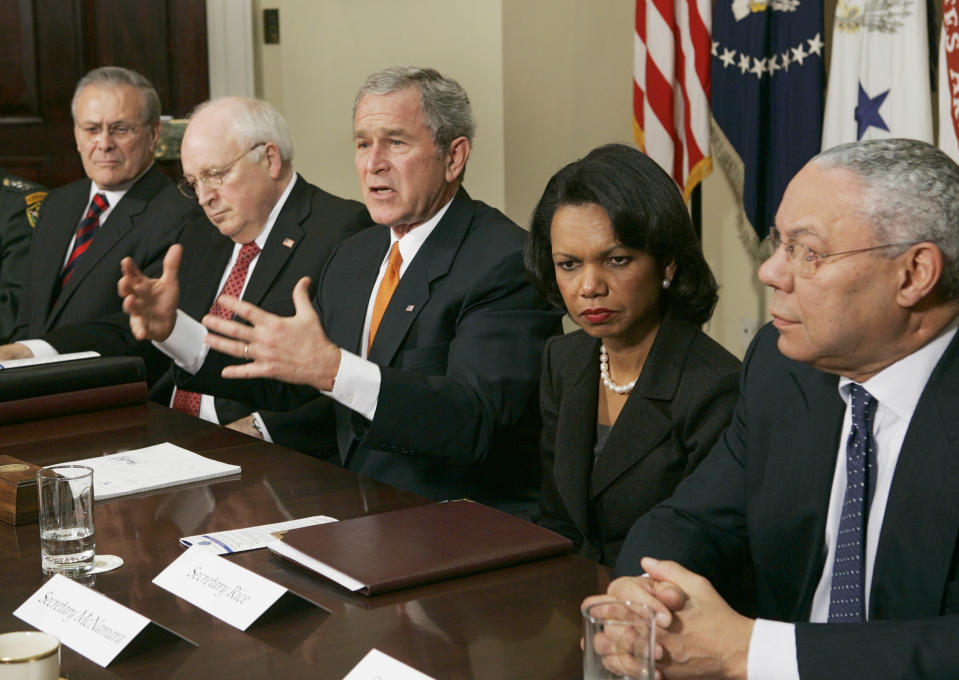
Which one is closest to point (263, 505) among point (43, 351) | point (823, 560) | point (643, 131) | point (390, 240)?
point (823, 560)

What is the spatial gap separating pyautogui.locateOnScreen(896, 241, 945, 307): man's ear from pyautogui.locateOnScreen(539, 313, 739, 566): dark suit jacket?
0.62 meters

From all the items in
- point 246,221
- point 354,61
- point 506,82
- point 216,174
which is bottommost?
point 246,221

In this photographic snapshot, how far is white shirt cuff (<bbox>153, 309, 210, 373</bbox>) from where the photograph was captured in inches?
117

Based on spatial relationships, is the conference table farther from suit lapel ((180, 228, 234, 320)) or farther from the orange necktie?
suit lapel ((180, 228, 234, 320))

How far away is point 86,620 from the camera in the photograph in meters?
1.52

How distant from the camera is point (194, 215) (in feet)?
13.5

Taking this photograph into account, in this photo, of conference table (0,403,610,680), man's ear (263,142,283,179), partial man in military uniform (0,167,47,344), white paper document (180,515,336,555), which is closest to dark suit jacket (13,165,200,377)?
partial man in military uniform (0,167,47,344)

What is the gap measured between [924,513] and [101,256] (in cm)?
322

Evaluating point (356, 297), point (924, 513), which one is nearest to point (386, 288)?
point (356, 297)

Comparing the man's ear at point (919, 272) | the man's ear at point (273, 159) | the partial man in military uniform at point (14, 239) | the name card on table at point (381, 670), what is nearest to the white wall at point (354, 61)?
the partial man in military uniform at point (14, 239)

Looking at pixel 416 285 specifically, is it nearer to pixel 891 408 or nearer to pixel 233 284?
pixel 233 284

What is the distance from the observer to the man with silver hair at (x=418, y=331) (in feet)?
7.84

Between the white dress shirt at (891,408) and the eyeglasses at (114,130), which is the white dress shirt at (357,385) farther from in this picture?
the eyeglasses at (114,130)

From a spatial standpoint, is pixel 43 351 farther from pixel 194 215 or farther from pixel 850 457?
pixel 850 457
